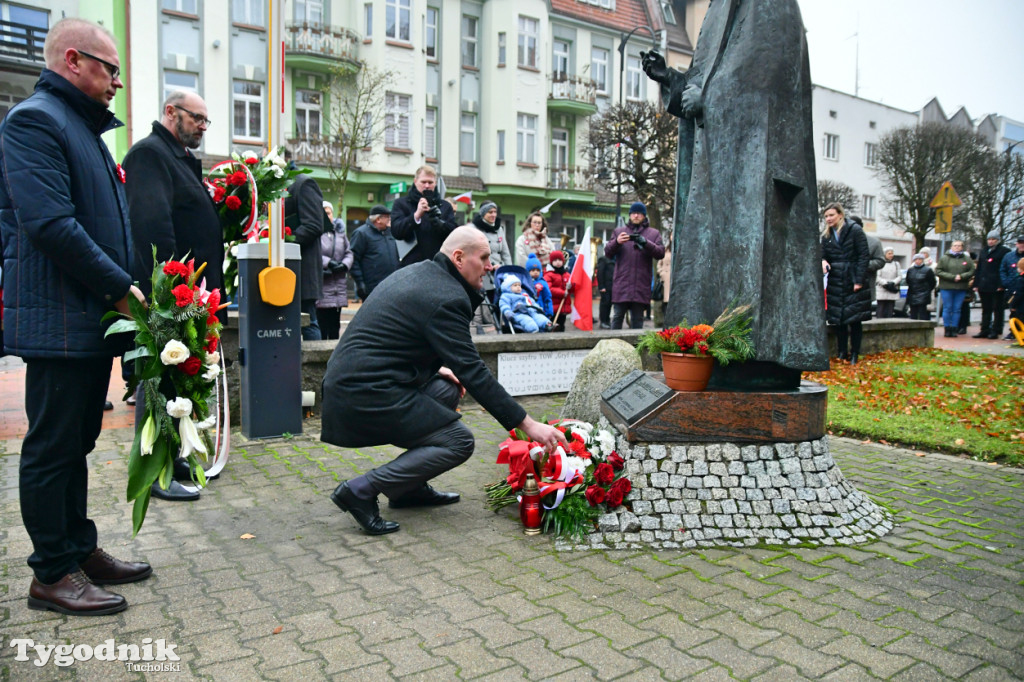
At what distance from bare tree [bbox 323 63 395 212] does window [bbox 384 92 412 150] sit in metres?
0.19

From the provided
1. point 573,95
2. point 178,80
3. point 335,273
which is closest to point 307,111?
point 178,80

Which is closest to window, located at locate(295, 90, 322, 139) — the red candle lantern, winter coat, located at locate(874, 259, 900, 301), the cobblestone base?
winter coat, located at locate(874, 259, 900, 301)

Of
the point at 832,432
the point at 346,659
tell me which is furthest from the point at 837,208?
the point at 346,659

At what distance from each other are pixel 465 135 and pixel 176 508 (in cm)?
3236

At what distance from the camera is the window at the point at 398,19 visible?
32.1m

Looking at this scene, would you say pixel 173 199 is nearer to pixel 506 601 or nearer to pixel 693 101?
pixel 693 101

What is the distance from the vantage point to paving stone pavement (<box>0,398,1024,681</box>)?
3.09 m

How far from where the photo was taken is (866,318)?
11.7m

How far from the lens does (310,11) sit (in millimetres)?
30750

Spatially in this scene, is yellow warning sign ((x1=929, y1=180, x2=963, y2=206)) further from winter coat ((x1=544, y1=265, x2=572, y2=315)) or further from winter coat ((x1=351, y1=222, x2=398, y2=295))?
winter coat ((x1=351, y1=222, x2=398, y2=295))

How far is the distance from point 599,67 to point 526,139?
669cm

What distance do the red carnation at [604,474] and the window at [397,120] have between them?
28.9 metres

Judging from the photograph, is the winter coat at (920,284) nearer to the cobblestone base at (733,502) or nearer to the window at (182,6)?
→ the cobblestone base at (733,502)

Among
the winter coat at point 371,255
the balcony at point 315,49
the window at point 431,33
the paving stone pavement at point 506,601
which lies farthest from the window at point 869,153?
the paving stone pavement at point 506,601
